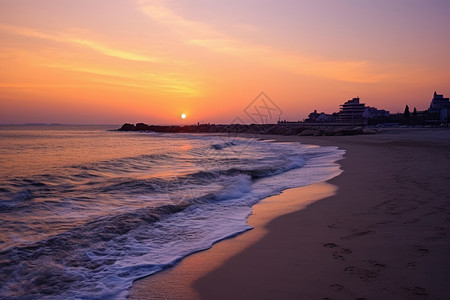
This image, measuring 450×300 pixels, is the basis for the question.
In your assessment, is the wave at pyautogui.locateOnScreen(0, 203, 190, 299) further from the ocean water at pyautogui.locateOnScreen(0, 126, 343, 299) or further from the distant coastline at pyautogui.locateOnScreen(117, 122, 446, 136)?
the distant coastline at pyautogui.locateOnScreen(117, 122, 446, 136)

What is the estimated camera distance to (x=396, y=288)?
2635 mm

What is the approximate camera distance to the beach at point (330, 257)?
275cm

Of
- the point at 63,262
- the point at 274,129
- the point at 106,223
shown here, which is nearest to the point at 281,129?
the point at 274,129

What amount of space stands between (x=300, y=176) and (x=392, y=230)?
6.46m

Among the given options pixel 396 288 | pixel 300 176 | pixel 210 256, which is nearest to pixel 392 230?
pixel 396 288

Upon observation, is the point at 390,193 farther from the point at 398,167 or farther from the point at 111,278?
the point at 111,278

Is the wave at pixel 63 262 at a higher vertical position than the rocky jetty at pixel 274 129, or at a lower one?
lower

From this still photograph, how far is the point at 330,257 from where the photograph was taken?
3.45 meters

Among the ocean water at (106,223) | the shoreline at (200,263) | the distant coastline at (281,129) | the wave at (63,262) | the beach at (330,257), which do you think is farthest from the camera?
the distant coastline at (281,129)

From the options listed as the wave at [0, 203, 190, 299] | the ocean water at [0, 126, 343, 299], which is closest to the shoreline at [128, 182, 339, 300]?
the ocean water at [0, 126, 343, 299]

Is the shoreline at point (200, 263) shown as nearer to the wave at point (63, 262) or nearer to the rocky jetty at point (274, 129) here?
the wave at point (63, 262)

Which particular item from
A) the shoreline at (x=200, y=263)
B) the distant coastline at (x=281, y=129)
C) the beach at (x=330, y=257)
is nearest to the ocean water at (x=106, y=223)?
the shoreline at (x=200, y=263)

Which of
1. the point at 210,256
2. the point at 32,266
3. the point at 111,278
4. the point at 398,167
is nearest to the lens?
the point at 111,278

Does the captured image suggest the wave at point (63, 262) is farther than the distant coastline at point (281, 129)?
No
